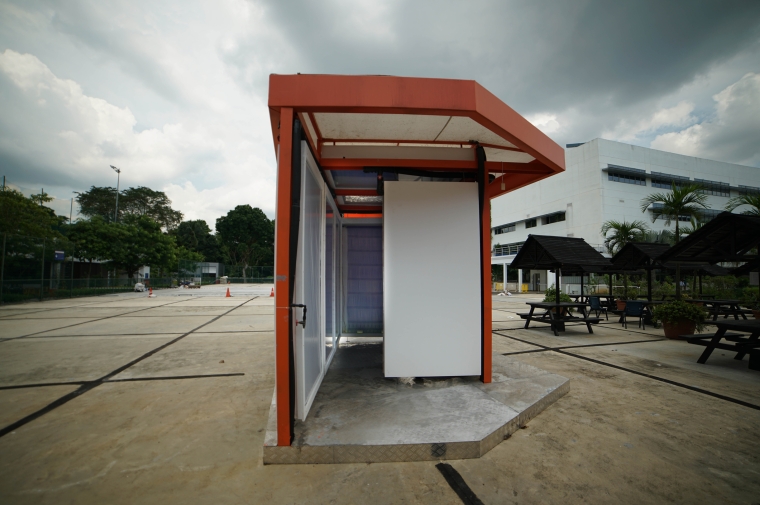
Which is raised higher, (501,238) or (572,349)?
(501,238)

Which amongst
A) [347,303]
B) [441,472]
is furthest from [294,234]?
[347,303]

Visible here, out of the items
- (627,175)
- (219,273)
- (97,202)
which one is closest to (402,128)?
(627,175)

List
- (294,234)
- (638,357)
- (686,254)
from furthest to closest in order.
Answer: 1. (686,254)
2. (638,357)
3. (294,234)

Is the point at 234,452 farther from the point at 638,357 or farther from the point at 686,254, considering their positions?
the point at 686,254

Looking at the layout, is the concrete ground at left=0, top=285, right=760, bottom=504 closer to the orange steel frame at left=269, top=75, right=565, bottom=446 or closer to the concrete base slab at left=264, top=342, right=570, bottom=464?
the concrete base slab at left=264, top=342, right=570, bottom=464

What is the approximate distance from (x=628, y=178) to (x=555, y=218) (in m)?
7.06

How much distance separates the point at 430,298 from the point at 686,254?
274 inches

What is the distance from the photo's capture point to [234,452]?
9.17ft

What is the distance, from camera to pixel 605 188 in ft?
101

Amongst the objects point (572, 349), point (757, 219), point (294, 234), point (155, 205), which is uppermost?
point (155, 205)

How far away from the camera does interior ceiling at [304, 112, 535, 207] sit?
3.41 metres


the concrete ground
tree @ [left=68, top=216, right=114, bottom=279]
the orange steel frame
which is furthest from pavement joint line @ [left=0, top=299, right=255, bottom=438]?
tree @ [left=68, top=216, right=114, bottom=279]

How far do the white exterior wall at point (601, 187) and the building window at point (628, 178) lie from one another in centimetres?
46

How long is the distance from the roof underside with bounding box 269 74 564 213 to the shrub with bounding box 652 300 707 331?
21.1 feet
